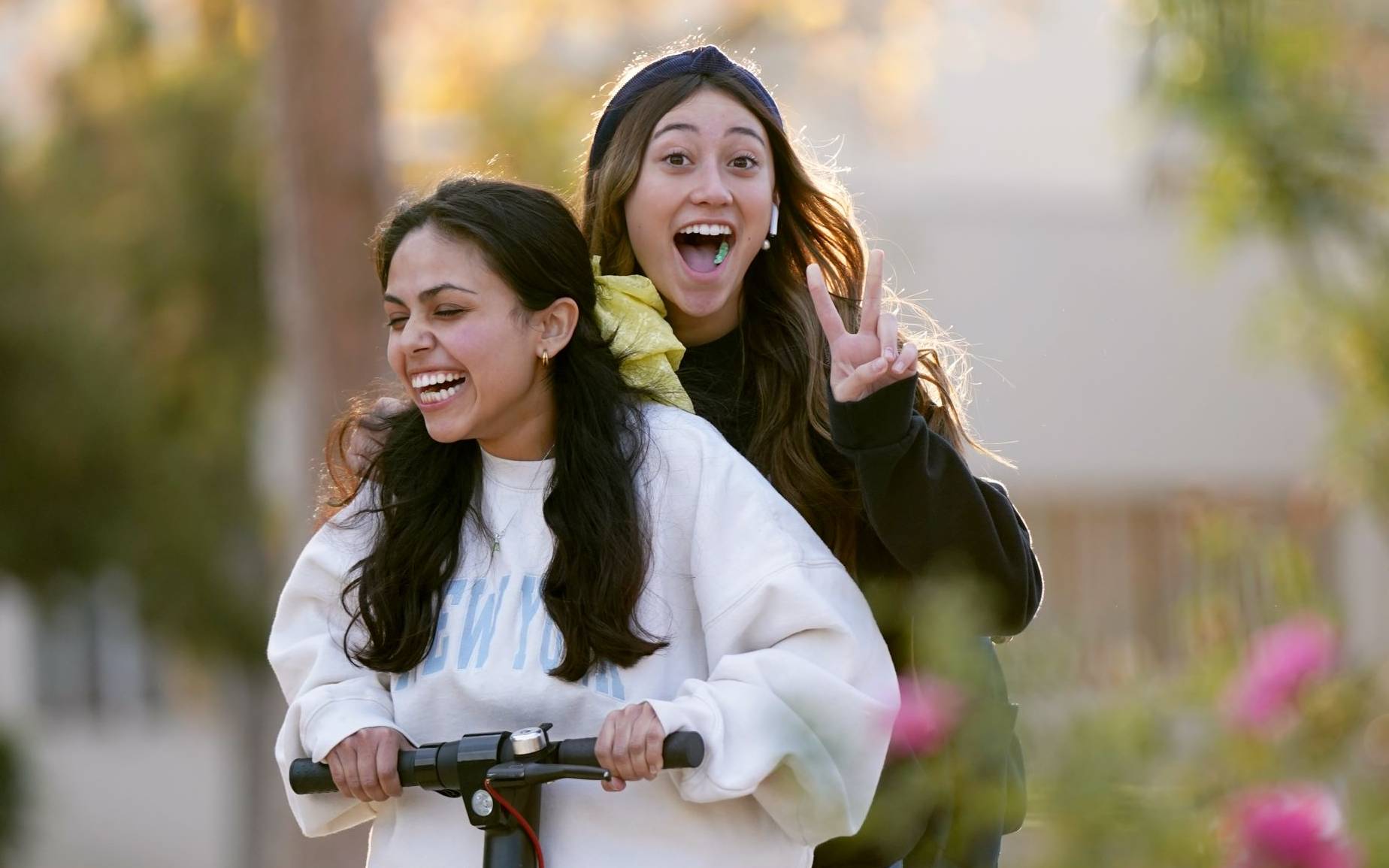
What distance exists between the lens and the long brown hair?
2707 millimetres

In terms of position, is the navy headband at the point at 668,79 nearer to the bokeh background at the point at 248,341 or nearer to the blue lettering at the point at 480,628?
the blue lettering at the point at 480,628

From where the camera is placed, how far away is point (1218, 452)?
1375 centimetres

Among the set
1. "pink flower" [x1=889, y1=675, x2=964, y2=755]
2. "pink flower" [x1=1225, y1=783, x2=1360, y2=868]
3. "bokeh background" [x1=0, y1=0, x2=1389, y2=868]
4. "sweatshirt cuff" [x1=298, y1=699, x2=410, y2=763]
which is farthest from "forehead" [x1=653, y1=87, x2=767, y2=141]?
"bokeh background" [x1=0, y1=0, x2=1389, y2=868]

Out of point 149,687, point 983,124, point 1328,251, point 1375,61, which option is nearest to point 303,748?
point 1328,251

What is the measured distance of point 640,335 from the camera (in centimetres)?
274

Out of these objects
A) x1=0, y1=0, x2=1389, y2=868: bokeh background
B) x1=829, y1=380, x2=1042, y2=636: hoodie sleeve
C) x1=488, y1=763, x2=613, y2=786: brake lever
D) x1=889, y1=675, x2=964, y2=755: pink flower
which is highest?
x1=0, y1=0, x2=1389, y2=868: bokeh background

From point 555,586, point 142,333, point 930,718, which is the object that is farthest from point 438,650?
point 142,333

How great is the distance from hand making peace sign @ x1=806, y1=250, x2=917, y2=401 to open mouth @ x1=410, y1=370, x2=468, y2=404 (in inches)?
18.8

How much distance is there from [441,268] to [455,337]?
10 cm

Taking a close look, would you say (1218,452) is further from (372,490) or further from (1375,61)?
(372,490)

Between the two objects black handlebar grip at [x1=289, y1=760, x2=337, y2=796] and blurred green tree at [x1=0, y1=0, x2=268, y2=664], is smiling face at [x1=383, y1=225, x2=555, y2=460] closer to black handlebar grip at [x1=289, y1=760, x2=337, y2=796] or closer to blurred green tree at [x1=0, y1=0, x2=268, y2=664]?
black handlebar grip at [x1=289, y1=760, x2=337, y2=796]

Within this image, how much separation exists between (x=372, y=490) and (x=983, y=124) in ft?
50.7

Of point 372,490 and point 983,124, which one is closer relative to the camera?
point 372,490

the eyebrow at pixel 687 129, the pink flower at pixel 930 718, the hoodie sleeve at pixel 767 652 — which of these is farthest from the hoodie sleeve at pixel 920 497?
the pink flower at pixel 930 718
